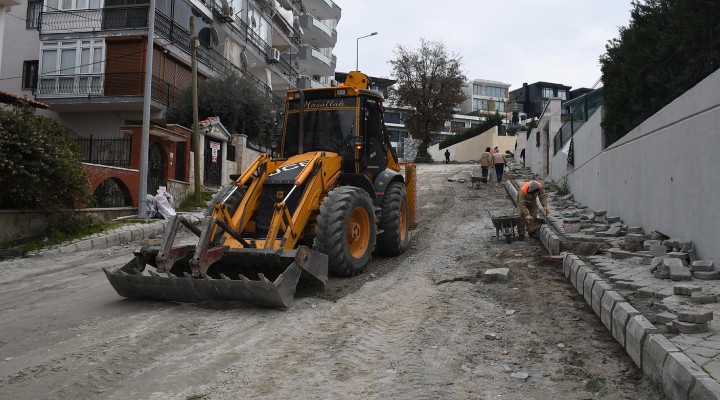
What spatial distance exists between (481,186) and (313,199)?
1535 cm

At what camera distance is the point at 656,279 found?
239 inches

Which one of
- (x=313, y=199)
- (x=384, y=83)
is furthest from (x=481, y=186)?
(x=384, y=83)

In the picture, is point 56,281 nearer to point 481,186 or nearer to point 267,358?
point 267,358

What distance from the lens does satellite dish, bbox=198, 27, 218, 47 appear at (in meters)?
27.2

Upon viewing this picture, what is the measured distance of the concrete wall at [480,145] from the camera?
1657 inches

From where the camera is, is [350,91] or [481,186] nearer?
[350,91]

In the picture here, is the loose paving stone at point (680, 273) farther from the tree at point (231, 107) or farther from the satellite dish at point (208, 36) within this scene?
the satellite dish at point (208, 36)

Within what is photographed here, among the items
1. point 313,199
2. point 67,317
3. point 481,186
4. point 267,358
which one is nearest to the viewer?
point 267,358

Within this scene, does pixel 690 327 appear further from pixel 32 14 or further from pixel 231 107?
pixel 32 14

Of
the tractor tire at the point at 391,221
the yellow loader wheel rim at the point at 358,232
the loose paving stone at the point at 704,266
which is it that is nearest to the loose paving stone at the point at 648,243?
the loose paving stone at the point at 704,266

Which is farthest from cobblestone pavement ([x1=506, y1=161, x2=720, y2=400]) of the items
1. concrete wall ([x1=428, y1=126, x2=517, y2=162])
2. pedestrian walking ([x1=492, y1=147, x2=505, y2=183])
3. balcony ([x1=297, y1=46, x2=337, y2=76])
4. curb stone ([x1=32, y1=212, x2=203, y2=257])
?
balcony ([x1=297, y1=46, x2=337, y2=76])

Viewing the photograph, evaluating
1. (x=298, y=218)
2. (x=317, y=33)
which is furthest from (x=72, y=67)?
(x=317, y=33)

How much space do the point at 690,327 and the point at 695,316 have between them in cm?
11

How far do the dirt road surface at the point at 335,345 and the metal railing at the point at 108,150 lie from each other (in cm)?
943
